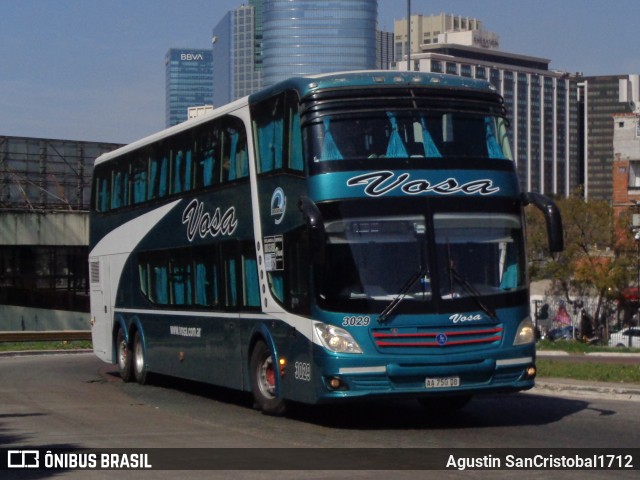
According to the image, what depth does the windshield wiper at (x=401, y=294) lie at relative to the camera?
44.4 ft

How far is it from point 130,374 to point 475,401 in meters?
7.87

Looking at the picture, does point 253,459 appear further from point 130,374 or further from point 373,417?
point 130,374

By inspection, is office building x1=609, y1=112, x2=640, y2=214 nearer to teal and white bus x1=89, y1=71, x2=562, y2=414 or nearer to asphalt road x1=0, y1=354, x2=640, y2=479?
asphalt road x1=0, y1=354, x2=640, y2=479

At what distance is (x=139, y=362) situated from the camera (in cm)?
2228

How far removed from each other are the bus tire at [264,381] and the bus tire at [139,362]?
6.21m

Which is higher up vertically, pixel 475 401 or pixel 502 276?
pixel 502 276

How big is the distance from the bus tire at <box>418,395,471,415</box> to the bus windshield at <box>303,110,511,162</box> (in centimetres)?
341

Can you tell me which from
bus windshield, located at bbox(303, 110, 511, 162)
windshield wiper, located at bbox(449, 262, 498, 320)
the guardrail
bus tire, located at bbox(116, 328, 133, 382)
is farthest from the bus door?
the guardrail

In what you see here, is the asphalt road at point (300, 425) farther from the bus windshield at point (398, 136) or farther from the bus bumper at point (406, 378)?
the bus windshield at point (398, 136)

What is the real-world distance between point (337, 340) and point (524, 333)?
2.34 m

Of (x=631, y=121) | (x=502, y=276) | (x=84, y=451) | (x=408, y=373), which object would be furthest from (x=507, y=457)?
(x=631, y=121)

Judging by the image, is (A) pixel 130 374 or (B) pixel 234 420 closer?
(B) pixel 234 420

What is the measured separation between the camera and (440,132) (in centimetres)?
1430

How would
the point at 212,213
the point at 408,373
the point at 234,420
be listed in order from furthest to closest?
the point at 212,213 < the point at 234,420 < the point at 408,373
